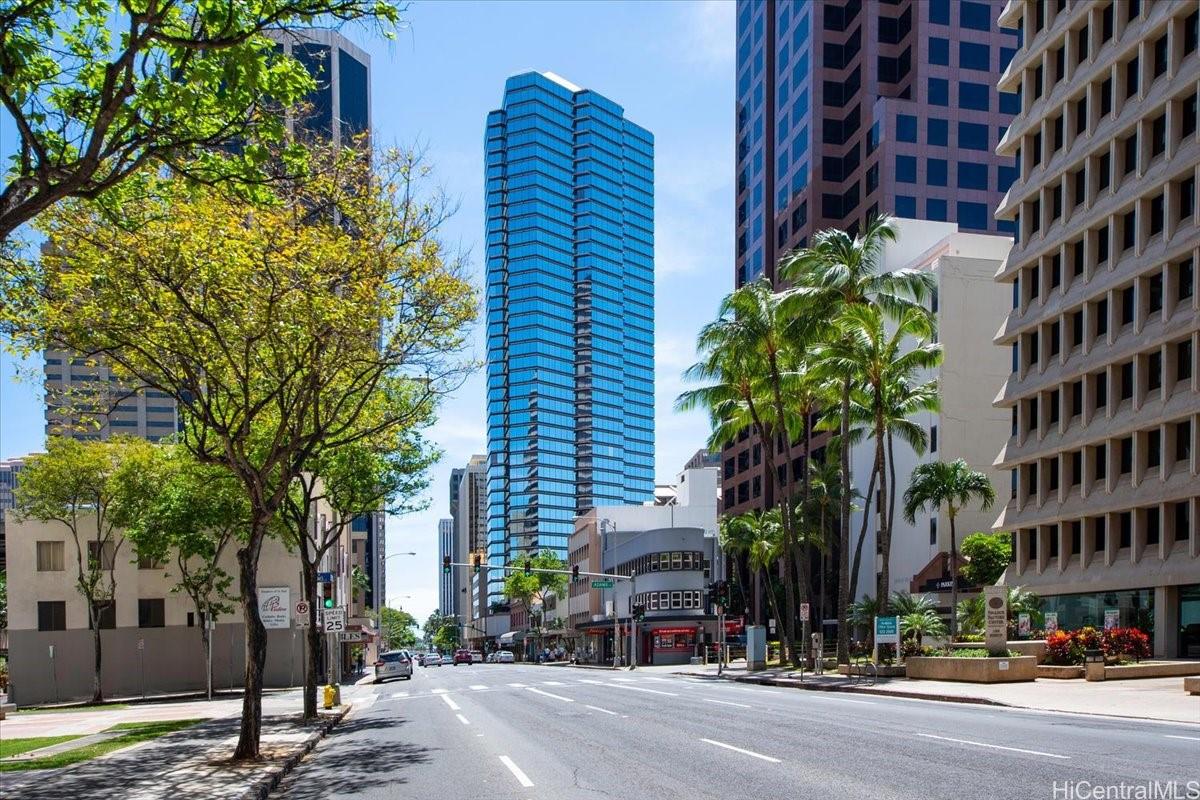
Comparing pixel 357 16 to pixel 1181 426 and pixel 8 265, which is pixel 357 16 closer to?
pixel 8 265

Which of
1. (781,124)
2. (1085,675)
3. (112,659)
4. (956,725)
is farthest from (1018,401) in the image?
(781,124)

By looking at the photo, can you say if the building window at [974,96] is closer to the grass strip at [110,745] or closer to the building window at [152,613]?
the building window at [152,613]

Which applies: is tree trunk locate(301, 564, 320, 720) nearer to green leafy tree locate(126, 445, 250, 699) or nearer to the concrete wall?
green leafy tree locate(126, 445, 250, 699)

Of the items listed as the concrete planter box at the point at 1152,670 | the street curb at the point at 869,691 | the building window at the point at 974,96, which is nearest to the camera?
the street curb at the point at 869,691

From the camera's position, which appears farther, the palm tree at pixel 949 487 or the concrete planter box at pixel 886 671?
the palm tree at pixel 949 487

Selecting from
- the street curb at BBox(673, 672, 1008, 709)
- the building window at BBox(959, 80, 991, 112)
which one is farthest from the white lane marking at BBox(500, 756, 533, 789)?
the building window at BBox(959, 80, 991, 112)

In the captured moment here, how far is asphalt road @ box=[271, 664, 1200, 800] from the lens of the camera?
11828mm

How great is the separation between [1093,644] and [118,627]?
41646 millimetres

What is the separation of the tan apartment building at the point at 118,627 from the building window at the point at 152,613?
5 cm

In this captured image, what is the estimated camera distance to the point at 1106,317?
144ft

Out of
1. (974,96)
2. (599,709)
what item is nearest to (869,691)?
(599,709)

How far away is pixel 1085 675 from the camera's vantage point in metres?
31.0

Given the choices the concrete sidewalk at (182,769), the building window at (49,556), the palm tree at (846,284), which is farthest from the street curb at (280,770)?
the building window at (49,556)

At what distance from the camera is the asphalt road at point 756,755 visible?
11.8 meters
